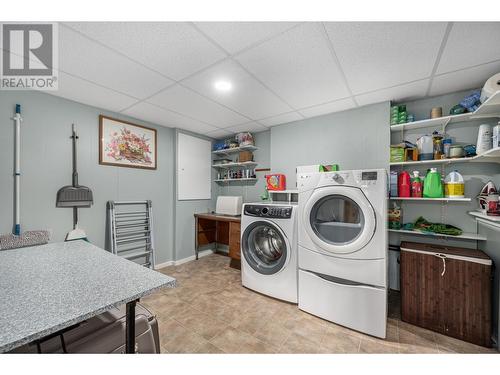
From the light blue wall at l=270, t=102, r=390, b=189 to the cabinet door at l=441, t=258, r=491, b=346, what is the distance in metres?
1.20

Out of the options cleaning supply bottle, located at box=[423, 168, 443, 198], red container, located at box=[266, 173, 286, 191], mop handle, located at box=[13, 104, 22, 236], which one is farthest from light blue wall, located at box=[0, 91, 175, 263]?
cleaning supply bottle, located at box=[423, 168, 443, 198]

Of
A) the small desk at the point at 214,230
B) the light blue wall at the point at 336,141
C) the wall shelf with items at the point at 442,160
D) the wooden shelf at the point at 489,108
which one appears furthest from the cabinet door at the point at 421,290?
the small desk at the point at 214,230

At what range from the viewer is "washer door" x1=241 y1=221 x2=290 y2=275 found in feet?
7.98

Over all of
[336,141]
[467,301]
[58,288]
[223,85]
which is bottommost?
[467,301]

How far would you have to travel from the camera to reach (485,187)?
6.53ft

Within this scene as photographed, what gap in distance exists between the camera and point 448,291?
1.75 meters

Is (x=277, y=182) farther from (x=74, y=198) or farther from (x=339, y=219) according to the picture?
(x=74, y=198)

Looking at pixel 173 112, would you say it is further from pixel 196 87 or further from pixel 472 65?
pixel 472 65

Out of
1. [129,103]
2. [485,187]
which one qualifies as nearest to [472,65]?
[485,187]

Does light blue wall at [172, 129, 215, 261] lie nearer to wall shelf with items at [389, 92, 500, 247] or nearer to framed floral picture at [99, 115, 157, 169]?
framed floral picture at [99, 115, 157, 169]

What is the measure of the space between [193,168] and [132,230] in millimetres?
1427

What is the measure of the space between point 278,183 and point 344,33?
199cm

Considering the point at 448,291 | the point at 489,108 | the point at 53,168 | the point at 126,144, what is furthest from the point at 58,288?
the point at 489,108
